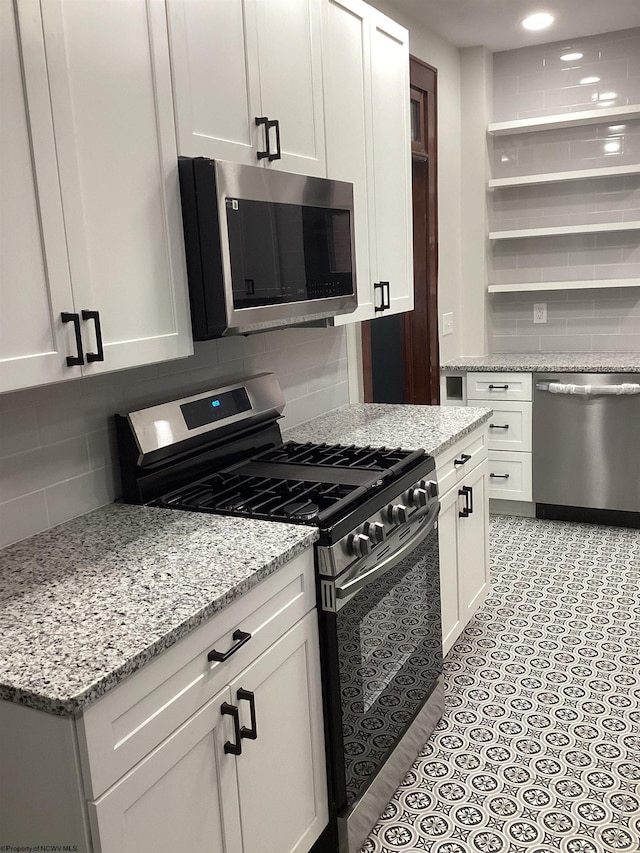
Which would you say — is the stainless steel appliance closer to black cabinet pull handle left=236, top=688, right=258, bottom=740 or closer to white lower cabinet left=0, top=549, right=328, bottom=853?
white lower cabinet left=0, top=549, right=328, bottom=853

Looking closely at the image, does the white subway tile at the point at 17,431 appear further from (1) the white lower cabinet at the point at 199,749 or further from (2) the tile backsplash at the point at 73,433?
(1) the white lower cabinet at the point at 199,749

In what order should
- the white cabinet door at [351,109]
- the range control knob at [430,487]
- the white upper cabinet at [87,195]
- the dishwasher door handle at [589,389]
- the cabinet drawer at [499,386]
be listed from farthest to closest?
1. the cabinet drawer at [499,386]
2. the dishwasher door handle at [589,389]
3. the white cabinet door at [351,109]
4. the range control knob at [430,487]
5. the white upper cabinet at [87,195]

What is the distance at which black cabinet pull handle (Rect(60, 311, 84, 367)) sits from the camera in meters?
1.49

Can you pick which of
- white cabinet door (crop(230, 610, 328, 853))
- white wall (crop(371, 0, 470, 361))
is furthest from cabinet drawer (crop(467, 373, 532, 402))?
white cabinet door (crop(230, 610, 328, 853))

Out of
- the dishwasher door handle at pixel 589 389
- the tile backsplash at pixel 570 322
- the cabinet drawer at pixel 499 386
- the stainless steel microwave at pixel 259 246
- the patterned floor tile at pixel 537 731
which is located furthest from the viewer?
the tile backsplash at pixel 570 322

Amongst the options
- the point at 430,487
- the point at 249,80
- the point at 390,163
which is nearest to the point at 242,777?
the point at 430,487

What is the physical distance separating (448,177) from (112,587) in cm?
356

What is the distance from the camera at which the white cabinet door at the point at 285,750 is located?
157cm

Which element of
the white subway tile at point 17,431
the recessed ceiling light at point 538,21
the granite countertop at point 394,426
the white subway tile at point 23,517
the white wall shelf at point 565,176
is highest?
the recessed ceiling light at point 538,21

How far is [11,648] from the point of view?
1.26 metres

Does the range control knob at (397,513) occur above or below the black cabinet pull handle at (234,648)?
above

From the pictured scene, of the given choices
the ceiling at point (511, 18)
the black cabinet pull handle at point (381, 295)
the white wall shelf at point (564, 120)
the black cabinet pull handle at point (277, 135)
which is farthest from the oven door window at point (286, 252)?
the white wall shelf at point (564, 120)

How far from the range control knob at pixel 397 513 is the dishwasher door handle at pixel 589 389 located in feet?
7.37

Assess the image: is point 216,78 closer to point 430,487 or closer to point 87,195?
point 87,195
